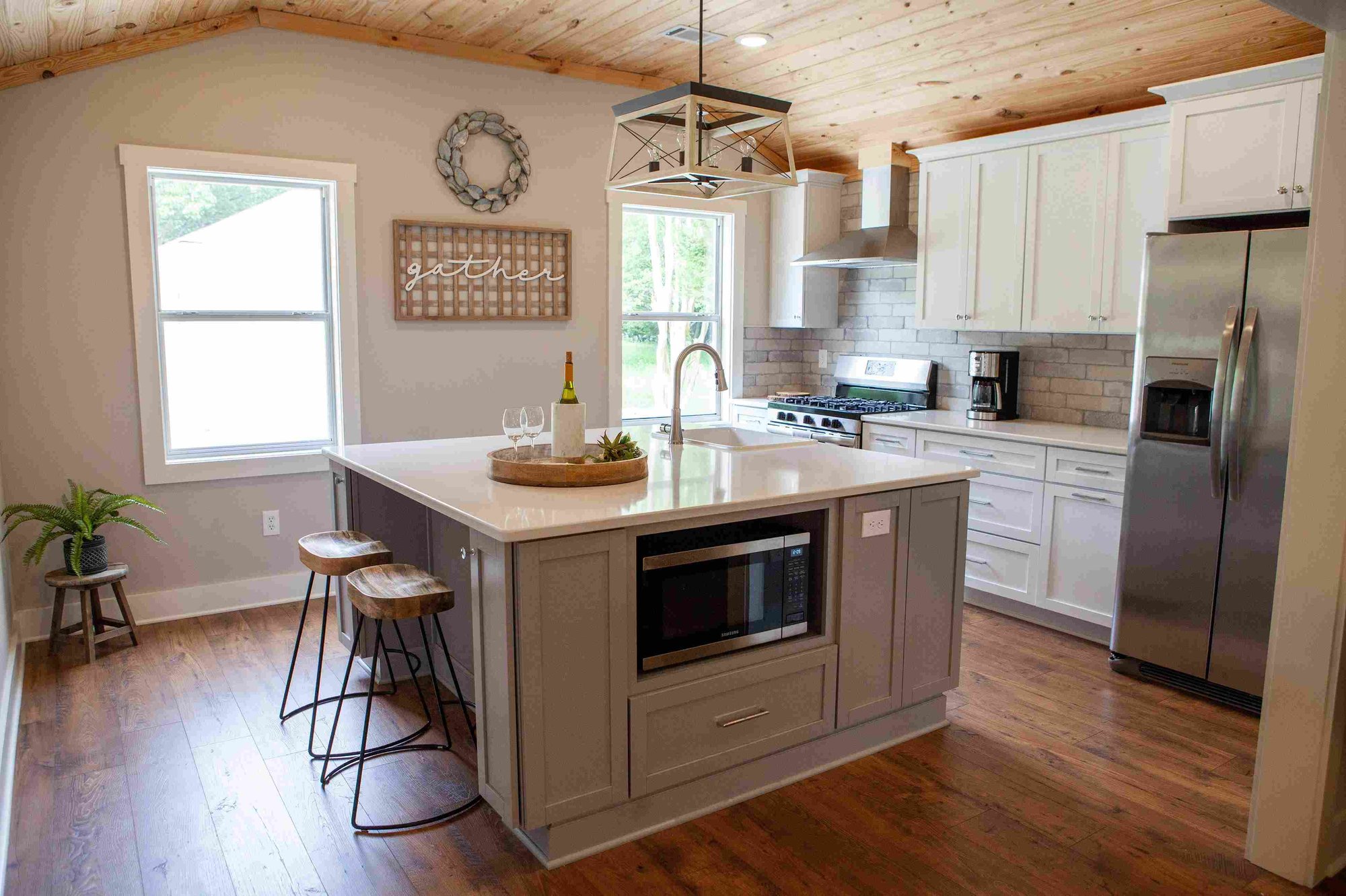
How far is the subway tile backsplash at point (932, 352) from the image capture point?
4613mm

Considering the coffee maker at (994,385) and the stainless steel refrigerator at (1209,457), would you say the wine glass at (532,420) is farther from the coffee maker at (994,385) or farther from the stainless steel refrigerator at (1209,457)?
the coffee maker at (994,385)

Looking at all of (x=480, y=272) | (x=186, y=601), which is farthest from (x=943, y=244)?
(x=186, y=601)

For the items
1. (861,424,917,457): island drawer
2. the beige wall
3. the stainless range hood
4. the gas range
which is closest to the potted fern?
the beige wall

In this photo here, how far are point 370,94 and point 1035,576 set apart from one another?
387 cm

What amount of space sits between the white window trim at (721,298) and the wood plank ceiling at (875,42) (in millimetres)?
692

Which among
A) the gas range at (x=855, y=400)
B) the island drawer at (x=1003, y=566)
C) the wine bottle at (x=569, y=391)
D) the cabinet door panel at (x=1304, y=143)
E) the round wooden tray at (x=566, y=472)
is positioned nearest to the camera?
the round wooden tray at (x=566, y=472)

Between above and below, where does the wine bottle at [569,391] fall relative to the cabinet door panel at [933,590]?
above

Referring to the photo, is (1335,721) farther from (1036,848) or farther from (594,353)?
(594,353)

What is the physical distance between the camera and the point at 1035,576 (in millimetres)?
4266

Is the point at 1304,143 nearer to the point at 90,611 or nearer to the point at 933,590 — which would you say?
the point at 933,590

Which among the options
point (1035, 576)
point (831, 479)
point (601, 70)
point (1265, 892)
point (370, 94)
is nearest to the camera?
point (1265, 892)

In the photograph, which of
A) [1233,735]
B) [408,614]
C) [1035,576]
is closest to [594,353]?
[1035,576]

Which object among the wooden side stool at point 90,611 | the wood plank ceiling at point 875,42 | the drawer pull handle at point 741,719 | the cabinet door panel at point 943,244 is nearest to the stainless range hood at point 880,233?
the cabinet door panel at point 943,244

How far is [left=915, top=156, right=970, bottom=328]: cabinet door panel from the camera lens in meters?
4.88
